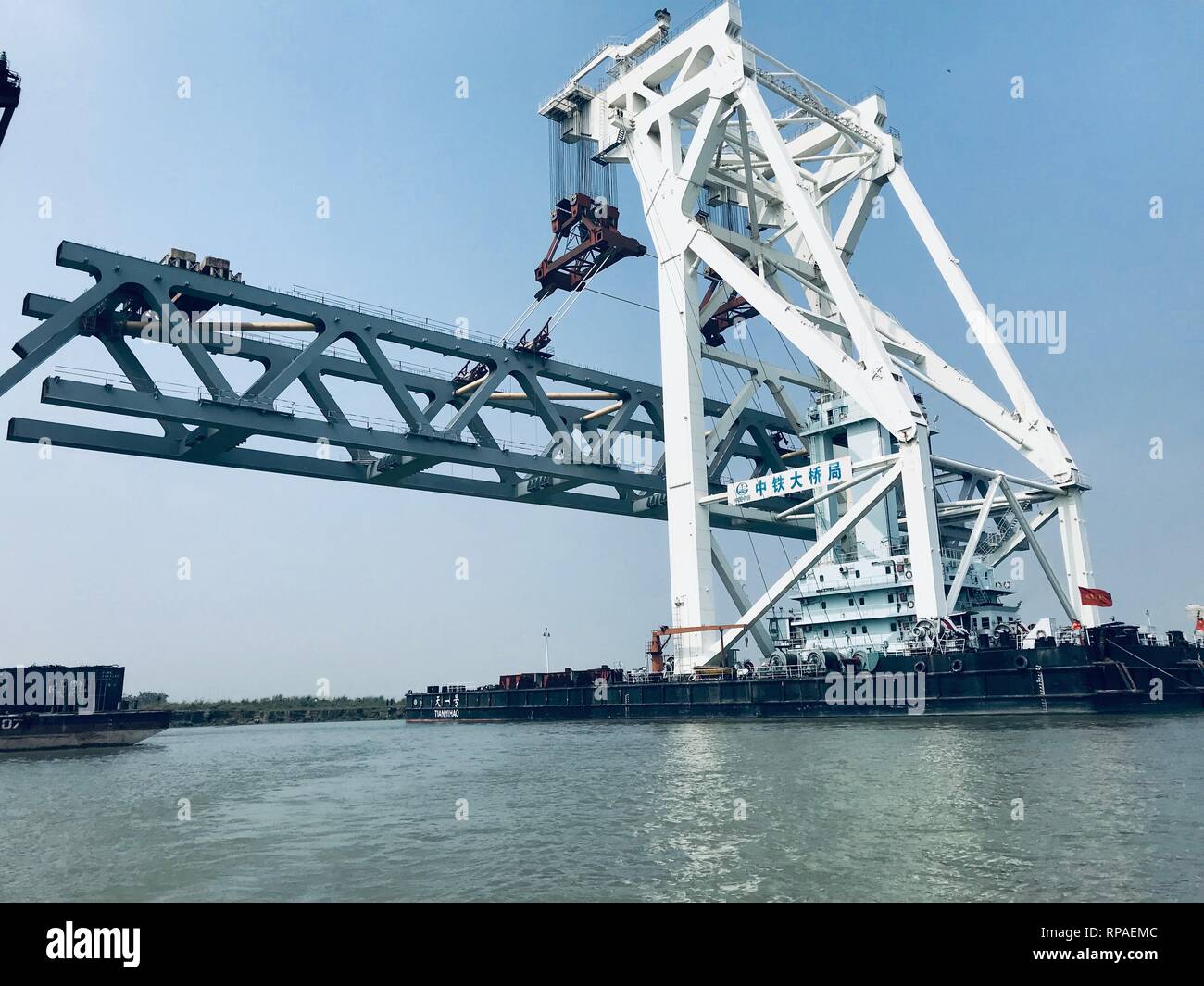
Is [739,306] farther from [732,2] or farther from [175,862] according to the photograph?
[175,862]

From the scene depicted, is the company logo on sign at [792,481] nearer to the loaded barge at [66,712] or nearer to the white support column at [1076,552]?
the white support column at [1076,552]

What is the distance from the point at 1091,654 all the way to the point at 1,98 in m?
34.0

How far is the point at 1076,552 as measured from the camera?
34.9 metres

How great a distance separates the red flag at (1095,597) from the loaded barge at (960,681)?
11.1ft

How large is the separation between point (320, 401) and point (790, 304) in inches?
645

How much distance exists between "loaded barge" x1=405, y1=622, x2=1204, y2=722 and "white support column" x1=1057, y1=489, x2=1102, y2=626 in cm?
378

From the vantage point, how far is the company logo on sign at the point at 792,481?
31.0m

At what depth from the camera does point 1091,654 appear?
2669cm

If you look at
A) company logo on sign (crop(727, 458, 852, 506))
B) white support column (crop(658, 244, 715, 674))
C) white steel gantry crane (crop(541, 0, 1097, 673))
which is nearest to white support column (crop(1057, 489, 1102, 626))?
white steel gantry crane (crop(541, 0, 1097, 673))

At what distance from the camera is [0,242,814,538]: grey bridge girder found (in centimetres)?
2614
